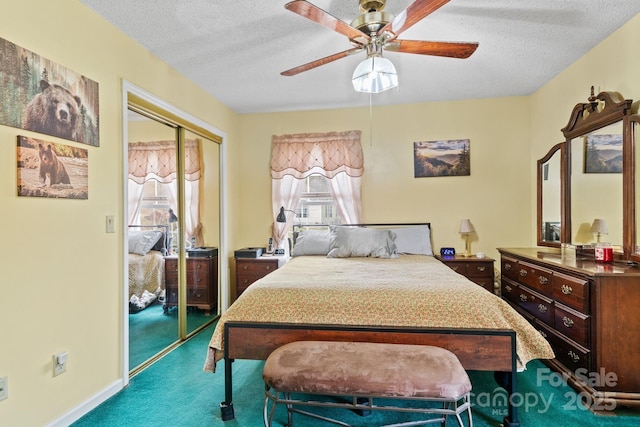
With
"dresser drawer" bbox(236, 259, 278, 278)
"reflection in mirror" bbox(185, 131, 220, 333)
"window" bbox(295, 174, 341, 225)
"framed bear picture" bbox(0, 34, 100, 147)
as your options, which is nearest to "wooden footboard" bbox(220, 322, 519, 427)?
"framed bear picture" bbox(0, 34, 100, 147)

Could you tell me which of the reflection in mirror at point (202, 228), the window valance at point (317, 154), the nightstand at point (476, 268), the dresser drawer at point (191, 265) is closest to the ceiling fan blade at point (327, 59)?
the reflection in mirror at point (202, 228)

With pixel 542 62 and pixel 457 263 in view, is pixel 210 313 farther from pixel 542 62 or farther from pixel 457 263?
pixel 542 62

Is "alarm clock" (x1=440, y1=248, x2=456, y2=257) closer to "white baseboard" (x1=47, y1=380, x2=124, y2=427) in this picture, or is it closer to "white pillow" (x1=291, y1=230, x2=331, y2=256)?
"white pillow" (x1=291, y1=230, x2=331, y2=256)

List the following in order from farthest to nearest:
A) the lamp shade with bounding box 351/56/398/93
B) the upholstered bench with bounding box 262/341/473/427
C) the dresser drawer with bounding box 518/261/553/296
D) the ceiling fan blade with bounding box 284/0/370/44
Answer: the dresser drawer with bounding box 518/261/553/296, the lamp shade with bounding box 351/56/398/93, the ceiling fan blade with bounding box 284/0/370/44, the upholstered bench with bounding box 262/341/473/427

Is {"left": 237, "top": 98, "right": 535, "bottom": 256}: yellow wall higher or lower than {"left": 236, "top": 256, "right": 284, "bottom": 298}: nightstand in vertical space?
higher

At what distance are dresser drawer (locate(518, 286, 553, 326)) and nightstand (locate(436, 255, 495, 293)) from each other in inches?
21.6

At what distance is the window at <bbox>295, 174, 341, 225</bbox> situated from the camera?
14.9 ft

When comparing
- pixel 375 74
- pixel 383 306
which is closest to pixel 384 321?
pixel 383 306

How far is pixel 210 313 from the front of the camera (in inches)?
159

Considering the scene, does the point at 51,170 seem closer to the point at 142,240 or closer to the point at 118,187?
the point at 118,187

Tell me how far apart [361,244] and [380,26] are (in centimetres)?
218

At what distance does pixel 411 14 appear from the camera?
5.79ft

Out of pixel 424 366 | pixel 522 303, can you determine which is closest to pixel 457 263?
pixel 522 303

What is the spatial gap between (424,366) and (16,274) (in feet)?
6.86
